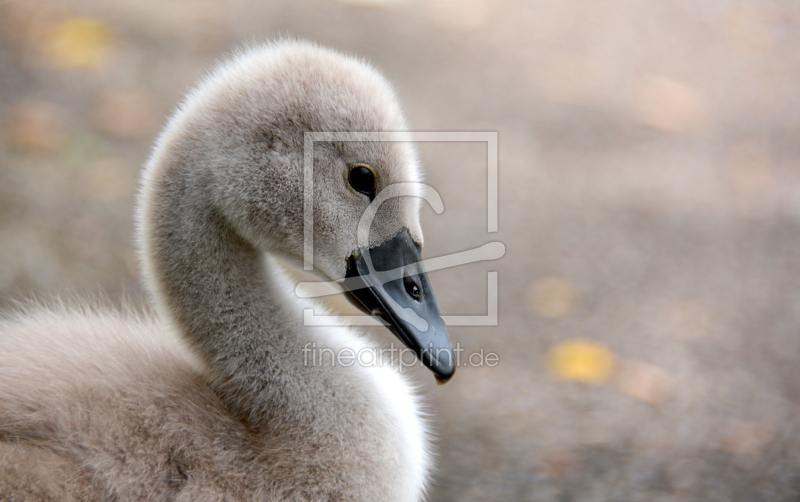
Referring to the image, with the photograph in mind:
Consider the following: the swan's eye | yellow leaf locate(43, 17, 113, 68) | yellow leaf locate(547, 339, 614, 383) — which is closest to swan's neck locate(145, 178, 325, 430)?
the swan's eye

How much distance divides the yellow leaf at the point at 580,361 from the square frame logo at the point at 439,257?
25 centimetres

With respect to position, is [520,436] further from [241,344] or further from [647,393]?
[241,344]

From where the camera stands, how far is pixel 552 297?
2.61 m

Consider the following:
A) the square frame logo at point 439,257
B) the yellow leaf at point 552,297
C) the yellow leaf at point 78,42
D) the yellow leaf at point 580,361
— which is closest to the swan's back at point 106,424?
the square frame logo at point 439,257

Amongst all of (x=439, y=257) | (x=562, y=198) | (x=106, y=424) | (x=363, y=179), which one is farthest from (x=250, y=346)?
(x=562, y=198)

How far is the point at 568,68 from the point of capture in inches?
151

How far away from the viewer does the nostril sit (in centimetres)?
133

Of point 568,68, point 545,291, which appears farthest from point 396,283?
point 568,68

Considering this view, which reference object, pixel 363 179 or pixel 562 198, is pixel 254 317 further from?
pixel 562 198

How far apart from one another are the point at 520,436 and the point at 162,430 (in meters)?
1.13

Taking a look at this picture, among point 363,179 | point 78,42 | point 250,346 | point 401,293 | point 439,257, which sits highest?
point 78,42

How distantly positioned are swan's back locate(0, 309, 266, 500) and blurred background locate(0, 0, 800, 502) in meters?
0.80

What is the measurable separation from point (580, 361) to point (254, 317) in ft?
4.40

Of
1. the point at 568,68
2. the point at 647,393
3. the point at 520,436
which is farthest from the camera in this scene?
the point at 568,68
